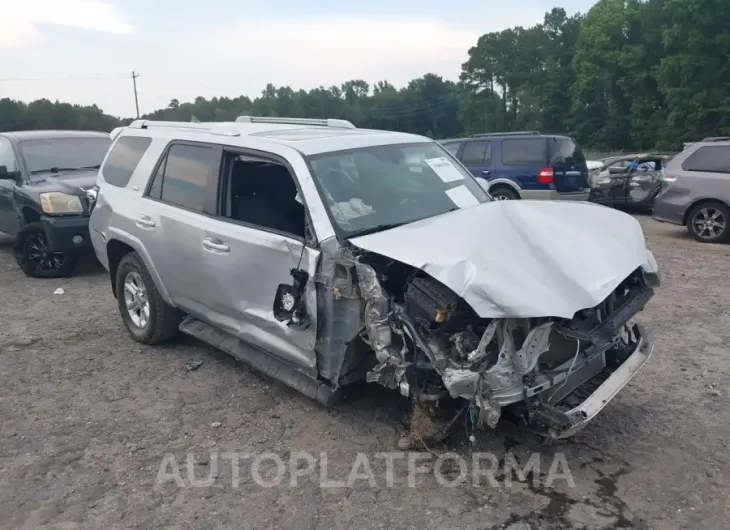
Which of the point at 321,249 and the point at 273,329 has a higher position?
the point at 321,249

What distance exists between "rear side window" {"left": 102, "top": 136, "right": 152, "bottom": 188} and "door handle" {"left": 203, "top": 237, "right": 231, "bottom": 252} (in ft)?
4.89

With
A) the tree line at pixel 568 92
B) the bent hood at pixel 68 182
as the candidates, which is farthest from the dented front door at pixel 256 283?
the tree line at pixel 568 92

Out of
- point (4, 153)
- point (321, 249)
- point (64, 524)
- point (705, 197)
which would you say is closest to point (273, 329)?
point (321, 249)

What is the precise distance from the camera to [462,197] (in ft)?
15.9

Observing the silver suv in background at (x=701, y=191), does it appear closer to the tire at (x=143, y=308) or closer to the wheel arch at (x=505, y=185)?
the wheel arch at (x=505, y=185)

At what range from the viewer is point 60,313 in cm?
705

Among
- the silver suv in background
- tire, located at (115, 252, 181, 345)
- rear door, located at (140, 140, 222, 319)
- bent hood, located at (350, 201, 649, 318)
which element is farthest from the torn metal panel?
the silver suv in background

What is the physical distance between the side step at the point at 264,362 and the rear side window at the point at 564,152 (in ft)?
28.2

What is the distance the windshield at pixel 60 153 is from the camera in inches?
355

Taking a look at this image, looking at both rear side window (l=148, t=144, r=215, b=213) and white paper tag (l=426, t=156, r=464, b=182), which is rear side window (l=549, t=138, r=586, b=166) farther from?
rear side window (l=148, t=144, r=215, b=213)

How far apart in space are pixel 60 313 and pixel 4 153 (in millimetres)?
3681

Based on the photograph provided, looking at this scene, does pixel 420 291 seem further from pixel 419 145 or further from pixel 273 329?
pixel 419 145

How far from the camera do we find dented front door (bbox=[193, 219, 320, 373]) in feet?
13.4

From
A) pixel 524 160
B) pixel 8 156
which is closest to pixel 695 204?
pixel 524 160
